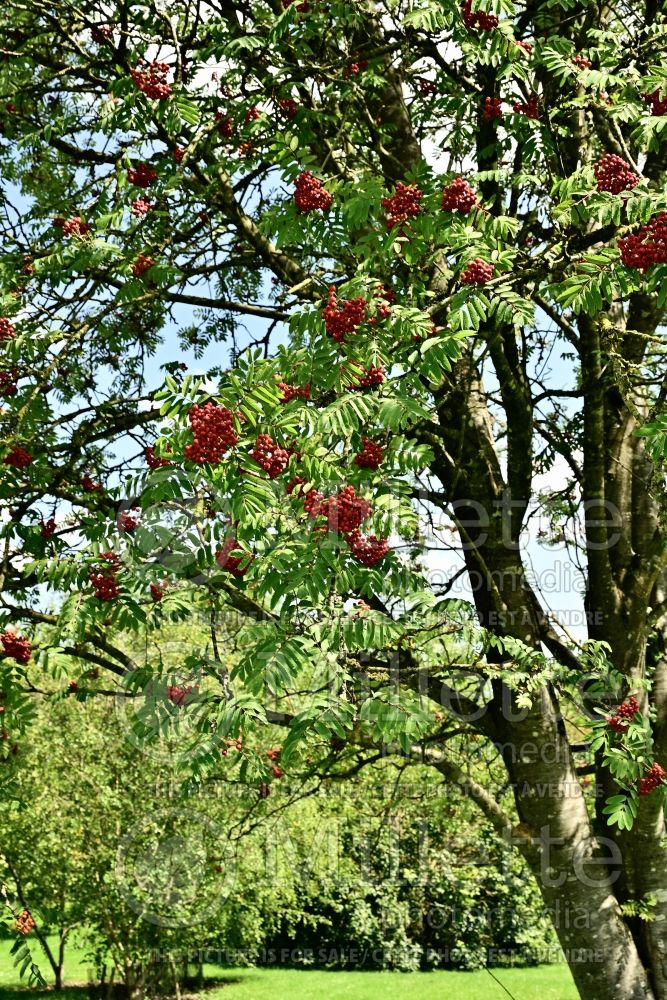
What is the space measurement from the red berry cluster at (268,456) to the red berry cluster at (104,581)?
4.15 ft

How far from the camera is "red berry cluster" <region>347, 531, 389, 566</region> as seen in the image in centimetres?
300

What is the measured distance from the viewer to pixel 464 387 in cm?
499

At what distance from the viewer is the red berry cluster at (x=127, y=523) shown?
454cm

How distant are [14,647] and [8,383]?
1.47 m

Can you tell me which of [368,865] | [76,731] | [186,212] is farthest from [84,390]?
[368,865]

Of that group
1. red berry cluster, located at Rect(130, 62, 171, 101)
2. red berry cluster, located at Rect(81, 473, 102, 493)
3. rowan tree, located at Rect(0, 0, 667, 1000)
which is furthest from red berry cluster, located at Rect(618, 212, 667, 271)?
red berry cluster, located at Rect(81, 473, 102, 493)

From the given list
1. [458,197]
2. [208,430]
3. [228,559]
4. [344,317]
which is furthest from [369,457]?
[458,197]

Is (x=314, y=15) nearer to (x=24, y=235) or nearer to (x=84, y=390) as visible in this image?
(x=24, y=235)

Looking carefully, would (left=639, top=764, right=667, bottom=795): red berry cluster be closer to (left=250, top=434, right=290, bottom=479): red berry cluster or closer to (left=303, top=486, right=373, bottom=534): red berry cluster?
(left=303, top=486, right=373, bottom=534): red berry cluster

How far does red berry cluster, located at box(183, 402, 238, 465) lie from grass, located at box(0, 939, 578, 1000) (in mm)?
14973

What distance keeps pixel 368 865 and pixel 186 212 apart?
1405 cm

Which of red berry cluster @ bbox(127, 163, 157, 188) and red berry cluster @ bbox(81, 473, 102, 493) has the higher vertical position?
red berry cluster @ bbox(127, 163, 157, 188)

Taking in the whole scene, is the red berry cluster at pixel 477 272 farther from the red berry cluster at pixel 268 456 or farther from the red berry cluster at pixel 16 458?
the red berry cluster at pixel 16 458

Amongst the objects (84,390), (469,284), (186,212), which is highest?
(186,212)
